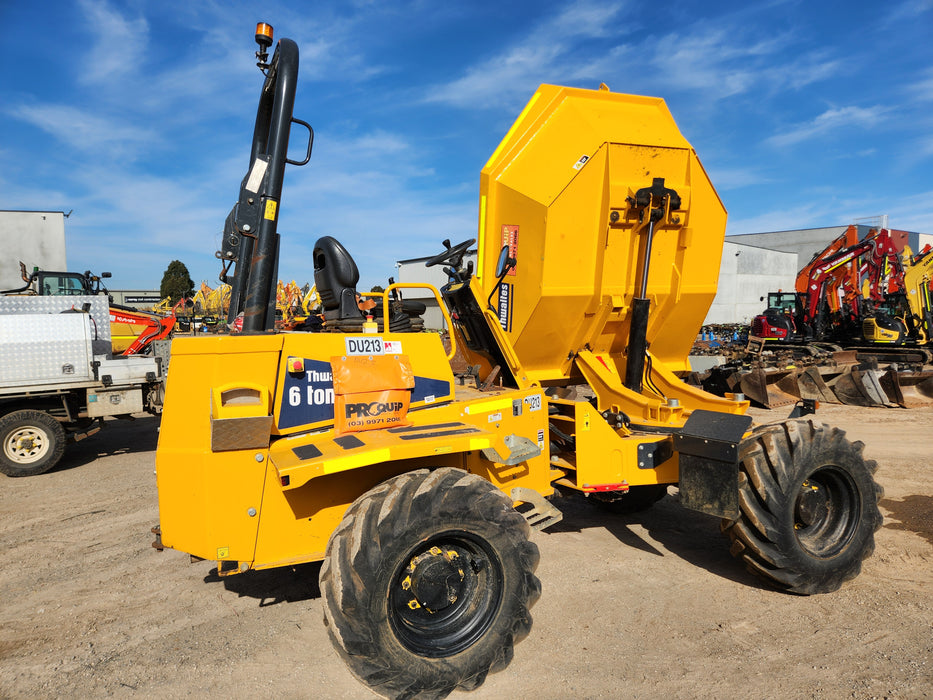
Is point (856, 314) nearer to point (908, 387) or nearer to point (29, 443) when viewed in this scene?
point (908, 387)

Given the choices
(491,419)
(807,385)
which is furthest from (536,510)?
(807,385)

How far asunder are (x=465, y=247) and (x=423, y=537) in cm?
261

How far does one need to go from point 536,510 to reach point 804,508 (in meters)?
2.10

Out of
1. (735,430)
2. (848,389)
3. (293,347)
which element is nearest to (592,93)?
(735,430)

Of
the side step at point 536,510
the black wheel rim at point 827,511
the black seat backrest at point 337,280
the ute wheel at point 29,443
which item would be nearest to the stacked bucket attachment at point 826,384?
the black wheel rim at point 827,511

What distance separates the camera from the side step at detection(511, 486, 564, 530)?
4047 millimetres

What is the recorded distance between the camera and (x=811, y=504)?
14.7 feet

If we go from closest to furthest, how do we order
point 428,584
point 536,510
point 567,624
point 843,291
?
point 428,584 → point 567,624 → point 536,510 → point 843,291

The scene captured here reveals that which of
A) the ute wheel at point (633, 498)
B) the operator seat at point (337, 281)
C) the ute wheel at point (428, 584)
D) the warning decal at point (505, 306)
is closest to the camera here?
the ute wheel at point (428, 584)

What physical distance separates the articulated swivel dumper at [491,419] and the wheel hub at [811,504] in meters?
0.02

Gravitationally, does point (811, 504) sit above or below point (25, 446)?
above

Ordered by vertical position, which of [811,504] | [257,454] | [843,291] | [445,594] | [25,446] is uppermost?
[843,291]

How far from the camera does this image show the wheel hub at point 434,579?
10.6 ft

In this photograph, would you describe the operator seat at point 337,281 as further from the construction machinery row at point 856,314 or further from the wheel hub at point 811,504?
the construction machinery row at point 856,314
